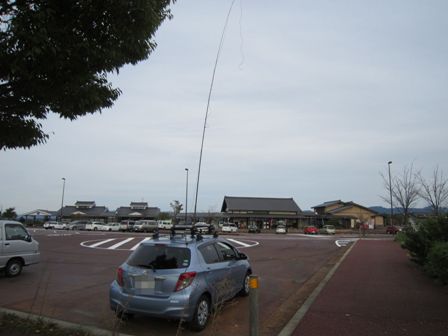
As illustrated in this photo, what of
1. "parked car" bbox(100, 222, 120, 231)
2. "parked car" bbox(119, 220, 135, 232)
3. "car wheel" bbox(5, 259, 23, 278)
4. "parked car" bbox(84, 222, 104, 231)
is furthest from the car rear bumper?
"parked car" bbox(84, 222, 104, 231)

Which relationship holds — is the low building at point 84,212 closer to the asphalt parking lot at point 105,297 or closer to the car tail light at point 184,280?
the asphalt parking lot at point 105,297

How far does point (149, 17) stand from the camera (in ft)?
17.4

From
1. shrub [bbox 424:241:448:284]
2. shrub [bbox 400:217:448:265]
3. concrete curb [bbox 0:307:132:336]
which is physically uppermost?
shrub [bbox 400:217:448:265]

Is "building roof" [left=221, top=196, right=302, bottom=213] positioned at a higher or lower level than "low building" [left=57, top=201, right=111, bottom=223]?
higher

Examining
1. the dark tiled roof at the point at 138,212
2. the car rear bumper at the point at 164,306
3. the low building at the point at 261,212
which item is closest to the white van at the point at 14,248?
the car rear bumper at the point at 164,306

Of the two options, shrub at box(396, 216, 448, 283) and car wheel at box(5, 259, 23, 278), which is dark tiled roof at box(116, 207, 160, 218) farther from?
shrub at box(396, 216, 448, 283)

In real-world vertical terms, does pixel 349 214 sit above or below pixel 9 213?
above

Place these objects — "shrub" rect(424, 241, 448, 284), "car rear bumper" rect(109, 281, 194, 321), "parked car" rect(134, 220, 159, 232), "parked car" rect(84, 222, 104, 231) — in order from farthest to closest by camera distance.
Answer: "parked car" rect(84, 222, 104, 231) → "parked car" rect(134, 220, 159, 232) → "shrub" rect(424, 241, 448, 284) → "car rear bumper" rect(109, 281, 194, 321)

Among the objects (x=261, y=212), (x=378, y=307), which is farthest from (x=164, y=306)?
(x=261, y=212)

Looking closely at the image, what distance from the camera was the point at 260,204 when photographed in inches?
3073

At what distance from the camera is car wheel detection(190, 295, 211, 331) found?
6.55m

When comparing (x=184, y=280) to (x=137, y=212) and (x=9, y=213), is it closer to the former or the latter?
(x=9, y=213)

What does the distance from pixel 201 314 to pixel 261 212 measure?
69918 millimetres

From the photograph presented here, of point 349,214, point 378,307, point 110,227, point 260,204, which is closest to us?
point 378,307
